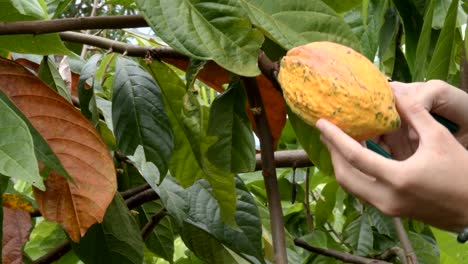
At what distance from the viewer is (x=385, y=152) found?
838 millimetres

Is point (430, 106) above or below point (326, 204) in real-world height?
above

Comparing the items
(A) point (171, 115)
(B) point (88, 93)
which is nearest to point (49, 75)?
(B) point (88, 93)

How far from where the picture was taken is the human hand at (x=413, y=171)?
732mm

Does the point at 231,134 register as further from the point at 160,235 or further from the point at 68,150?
the point at 160,235

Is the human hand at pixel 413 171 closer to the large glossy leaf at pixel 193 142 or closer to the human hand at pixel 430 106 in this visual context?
the human hand at pixel 430 106

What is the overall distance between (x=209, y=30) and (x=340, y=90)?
141 millimetres

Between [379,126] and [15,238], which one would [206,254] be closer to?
[15,238]

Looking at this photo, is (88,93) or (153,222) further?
(153,222)

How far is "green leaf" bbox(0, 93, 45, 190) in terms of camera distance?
2.44 ft

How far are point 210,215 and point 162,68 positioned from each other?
0.73 ft

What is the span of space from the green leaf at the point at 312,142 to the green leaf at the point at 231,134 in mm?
54

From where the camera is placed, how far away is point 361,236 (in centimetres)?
Answer: 147

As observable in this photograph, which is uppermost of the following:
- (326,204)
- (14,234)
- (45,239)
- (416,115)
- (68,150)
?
(416,115)

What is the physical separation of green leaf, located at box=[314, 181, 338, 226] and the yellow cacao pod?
0.93 meters
